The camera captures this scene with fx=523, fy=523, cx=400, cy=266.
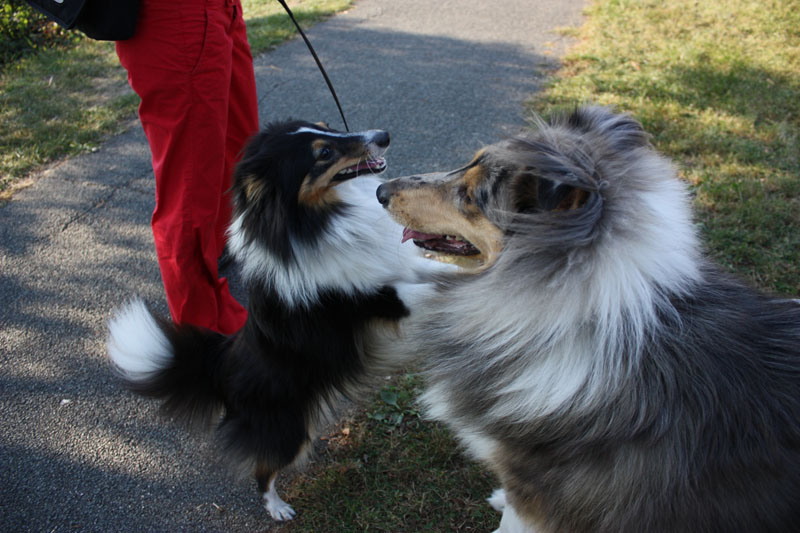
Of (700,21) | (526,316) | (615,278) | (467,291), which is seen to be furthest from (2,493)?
(700,21)

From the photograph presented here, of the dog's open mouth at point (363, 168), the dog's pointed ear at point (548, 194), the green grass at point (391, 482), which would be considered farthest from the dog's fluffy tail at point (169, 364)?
the dog's pointed ear at point (548, 194)

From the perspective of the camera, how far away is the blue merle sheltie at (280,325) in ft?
7.50

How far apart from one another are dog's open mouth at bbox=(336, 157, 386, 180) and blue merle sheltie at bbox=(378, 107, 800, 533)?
1.11 metres

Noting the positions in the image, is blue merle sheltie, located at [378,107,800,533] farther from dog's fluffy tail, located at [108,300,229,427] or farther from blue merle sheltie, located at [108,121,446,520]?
dog's fluffy tail, located at [108,300,229,427]

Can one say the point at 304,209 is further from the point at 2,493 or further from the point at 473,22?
the point at 473,22

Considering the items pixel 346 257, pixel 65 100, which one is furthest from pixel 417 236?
pixel 65 100

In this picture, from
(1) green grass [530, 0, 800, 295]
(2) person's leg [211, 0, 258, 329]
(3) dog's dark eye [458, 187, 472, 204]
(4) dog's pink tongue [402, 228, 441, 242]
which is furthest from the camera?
(1) green grass [530, 0, 800, 295]

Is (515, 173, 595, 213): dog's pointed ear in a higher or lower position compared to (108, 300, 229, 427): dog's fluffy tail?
higher

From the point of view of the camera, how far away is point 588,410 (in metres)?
1.47

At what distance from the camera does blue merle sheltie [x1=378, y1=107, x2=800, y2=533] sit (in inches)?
53.8

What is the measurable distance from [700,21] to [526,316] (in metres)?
6.69

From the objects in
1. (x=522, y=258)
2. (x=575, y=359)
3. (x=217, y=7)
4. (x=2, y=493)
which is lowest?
(x=2, y=493)

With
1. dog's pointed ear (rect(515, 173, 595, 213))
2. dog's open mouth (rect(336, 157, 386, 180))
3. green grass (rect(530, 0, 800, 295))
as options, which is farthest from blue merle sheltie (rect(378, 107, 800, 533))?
green grass (rect(530, 0, 800, 295))

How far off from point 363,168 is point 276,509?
168 centimetres
